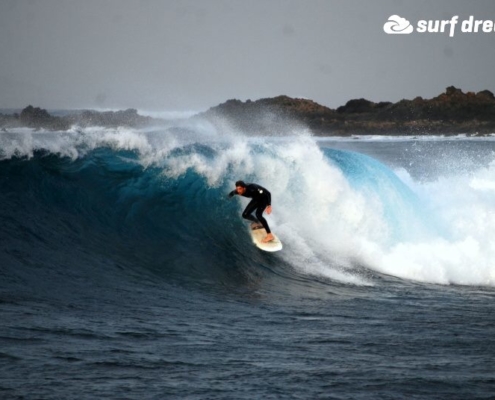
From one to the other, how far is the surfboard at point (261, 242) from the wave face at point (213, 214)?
0.17m

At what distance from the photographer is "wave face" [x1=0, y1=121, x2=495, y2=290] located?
43.1 feet

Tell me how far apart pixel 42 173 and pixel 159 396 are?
10848 millimetres

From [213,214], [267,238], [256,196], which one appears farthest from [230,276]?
[213,214]

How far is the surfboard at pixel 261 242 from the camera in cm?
Answer: 1427

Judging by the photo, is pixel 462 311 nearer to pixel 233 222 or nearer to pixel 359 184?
pixel 233 222

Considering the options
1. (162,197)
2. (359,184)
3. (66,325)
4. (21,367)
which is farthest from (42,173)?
(21,367)

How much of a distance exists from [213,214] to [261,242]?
1799mm

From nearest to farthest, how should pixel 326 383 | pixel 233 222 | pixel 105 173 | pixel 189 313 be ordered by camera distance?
pixel 326 383
pixel 189 313
pixel 233 222
pixel 105 173

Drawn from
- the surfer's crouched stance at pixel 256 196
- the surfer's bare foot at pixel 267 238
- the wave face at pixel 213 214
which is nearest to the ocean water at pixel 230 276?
the wave face at pixel 213 214

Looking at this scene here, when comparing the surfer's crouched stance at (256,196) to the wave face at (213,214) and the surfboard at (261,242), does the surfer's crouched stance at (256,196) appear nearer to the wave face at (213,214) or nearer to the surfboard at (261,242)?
the surfboard at (261,242)

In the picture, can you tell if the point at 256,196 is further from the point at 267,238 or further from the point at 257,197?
the point at 267,238

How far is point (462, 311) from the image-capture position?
1038cm

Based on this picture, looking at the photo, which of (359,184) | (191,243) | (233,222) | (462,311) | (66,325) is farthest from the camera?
(359,184)

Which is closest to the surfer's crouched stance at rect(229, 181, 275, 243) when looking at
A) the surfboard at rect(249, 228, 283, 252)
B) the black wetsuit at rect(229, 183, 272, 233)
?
the black wetsuit at rect(229, 183, 272, 233)
